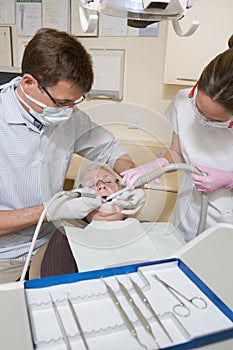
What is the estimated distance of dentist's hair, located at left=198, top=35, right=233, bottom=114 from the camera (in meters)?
0.92

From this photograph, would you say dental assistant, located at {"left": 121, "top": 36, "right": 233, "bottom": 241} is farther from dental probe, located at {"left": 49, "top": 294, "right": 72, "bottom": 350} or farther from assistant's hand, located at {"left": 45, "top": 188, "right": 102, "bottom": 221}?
dental probe, located at {"left": 49, "top": 294, "right": 72, "bottom": 350}

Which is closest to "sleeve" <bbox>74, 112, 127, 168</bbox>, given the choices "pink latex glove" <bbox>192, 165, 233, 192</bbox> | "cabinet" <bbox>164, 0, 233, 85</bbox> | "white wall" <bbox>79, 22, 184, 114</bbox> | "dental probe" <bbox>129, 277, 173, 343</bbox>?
"pink latex glove" <bbox>192, 165, 233, 192</bbox>

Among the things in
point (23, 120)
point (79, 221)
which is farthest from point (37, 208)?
point (23, 120)

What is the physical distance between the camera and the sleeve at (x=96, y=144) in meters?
1.06

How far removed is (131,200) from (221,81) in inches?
16.0

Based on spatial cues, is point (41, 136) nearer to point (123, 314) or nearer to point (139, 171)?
point (139, 171)

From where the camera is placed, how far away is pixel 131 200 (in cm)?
97

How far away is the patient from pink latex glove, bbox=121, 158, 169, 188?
0.17 ft

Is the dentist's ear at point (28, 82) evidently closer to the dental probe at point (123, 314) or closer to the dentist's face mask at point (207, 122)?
the dentist's face mask at point (207, 122)

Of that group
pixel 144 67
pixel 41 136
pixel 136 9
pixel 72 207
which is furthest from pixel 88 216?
pixel 144 67

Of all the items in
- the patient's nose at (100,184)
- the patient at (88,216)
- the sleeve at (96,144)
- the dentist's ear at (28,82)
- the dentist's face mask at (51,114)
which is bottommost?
the patient at (88,216)

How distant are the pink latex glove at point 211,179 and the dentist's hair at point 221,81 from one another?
8.2 inches

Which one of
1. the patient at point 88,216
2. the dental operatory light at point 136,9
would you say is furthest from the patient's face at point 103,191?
the dental operatory light at point 136,9

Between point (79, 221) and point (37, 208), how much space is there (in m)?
0.17
